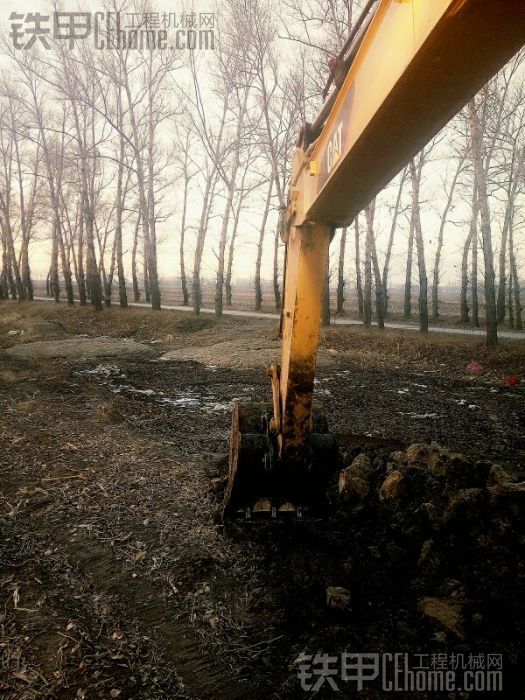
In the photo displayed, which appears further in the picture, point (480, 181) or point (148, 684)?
point (480, 181)

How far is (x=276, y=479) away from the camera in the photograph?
3.33 m

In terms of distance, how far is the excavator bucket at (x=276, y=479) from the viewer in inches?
130

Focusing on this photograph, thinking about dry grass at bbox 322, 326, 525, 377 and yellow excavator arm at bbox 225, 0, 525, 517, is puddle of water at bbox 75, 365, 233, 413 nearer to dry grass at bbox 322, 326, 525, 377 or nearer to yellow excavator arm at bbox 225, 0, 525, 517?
yellow excavator arm at bbox 225, 0, 525, 517

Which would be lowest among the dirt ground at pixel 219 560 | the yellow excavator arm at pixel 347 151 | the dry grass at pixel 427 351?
the dirt ground at pixel 219 560

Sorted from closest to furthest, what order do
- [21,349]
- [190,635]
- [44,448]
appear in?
[190,635] < [44,448] < [21,349]

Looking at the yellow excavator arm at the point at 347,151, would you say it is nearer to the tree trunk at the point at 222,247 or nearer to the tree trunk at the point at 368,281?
the tree trunk at the point at 368,281

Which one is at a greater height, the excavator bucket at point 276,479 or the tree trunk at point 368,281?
the tree trunk at point 368,281

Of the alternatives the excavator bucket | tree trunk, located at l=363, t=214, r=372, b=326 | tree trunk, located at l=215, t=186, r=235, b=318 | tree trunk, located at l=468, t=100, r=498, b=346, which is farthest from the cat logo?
tree trunk, located at l=215, t=186, r=235, b=318

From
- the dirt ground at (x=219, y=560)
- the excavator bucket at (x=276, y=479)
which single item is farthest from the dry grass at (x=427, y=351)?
the excavator bucket at (x=276, y=479)

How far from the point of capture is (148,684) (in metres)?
2.33

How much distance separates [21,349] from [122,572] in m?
11.8

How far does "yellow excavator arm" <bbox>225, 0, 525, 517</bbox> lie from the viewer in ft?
4.94

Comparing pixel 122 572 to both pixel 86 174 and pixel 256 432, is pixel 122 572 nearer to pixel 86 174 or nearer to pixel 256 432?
pixel 256 432

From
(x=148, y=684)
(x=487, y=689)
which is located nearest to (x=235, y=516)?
(x=148, y=684)
